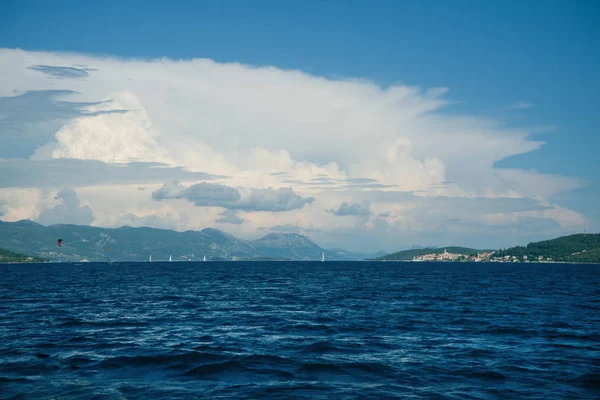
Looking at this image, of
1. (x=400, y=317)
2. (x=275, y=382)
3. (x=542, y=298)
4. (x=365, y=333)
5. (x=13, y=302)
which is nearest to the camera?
(x=275, y=382)

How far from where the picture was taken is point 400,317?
193 ft

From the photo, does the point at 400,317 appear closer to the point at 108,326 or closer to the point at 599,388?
the point at 599,388

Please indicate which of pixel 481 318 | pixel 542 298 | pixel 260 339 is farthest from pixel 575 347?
pixel 542 298

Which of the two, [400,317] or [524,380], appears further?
[400,317]

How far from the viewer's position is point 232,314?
61.8 m

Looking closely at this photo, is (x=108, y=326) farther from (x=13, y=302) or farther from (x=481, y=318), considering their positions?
(x=481, y=318)

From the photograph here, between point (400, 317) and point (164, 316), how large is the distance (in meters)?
29.4

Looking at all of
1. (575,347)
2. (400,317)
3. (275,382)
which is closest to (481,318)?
(400,317)

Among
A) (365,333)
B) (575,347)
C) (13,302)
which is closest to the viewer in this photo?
(575,347)

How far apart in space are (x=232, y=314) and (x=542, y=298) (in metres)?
60.6

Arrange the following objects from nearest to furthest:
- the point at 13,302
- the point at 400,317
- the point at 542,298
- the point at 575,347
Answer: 1. the point at 575,347
2. the point at 400,317
3. the point at 13,302
4. the point at 542,298

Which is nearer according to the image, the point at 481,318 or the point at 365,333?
the point at 365,333

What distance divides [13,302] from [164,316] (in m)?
33.3

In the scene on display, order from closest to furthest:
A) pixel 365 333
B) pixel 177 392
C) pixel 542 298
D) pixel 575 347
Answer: pixel 177 392, pixel 575 347, pixel 365 333, pixel 542 298
